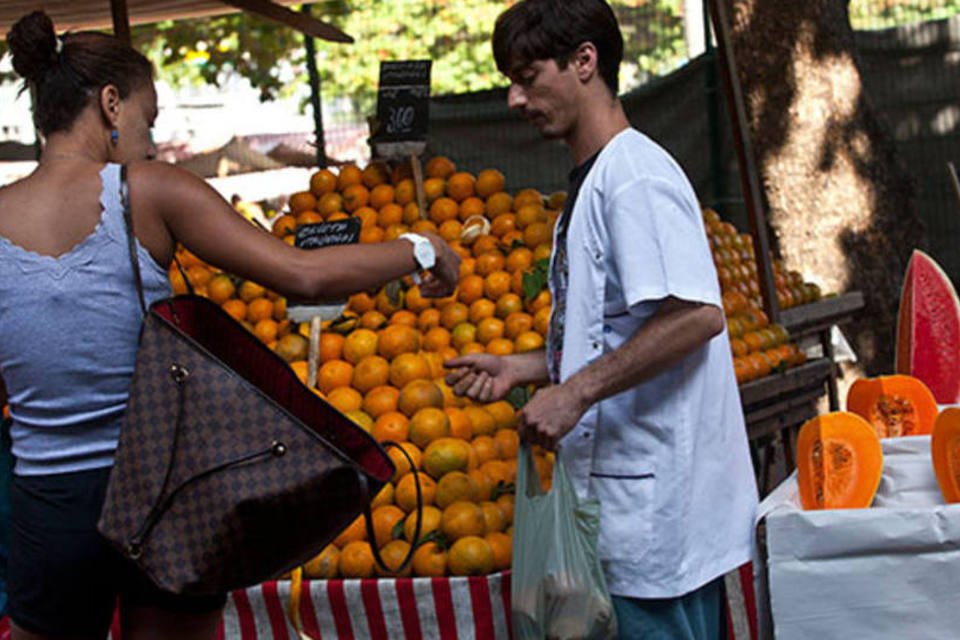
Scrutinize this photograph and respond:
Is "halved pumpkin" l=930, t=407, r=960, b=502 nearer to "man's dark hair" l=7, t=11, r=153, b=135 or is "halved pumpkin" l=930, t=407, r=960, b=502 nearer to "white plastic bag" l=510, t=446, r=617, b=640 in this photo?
"white plastic bag" l=510, t=446, r=617, b=640

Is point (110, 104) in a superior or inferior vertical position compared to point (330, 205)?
superior

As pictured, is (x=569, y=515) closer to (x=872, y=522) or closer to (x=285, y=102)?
(x=872, y=522)

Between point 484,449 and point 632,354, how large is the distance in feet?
5.56

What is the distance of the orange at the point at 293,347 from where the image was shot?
457cm

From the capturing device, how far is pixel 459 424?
404 cm

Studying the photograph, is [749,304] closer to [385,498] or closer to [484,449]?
[484,449]

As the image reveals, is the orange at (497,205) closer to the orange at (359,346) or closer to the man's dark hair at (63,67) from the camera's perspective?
the orange at (359,346)

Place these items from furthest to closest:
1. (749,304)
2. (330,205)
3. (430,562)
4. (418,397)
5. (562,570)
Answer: (749,304) < (330,205) < (418,397) < (430,562) < (562,570)

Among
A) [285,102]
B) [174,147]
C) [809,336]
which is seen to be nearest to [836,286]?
[809,336]

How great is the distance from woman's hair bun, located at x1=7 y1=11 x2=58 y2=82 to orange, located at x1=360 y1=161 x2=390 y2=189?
293 centimetres

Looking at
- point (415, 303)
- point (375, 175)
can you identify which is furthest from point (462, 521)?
point (375, 175)

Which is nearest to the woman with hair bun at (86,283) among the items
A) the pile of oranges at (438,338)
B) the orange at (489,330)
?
the pile of oranges at (438,338)

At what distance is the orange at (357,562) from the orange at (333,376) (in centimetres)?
78

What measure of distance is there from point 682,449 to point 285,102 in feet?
70.0
